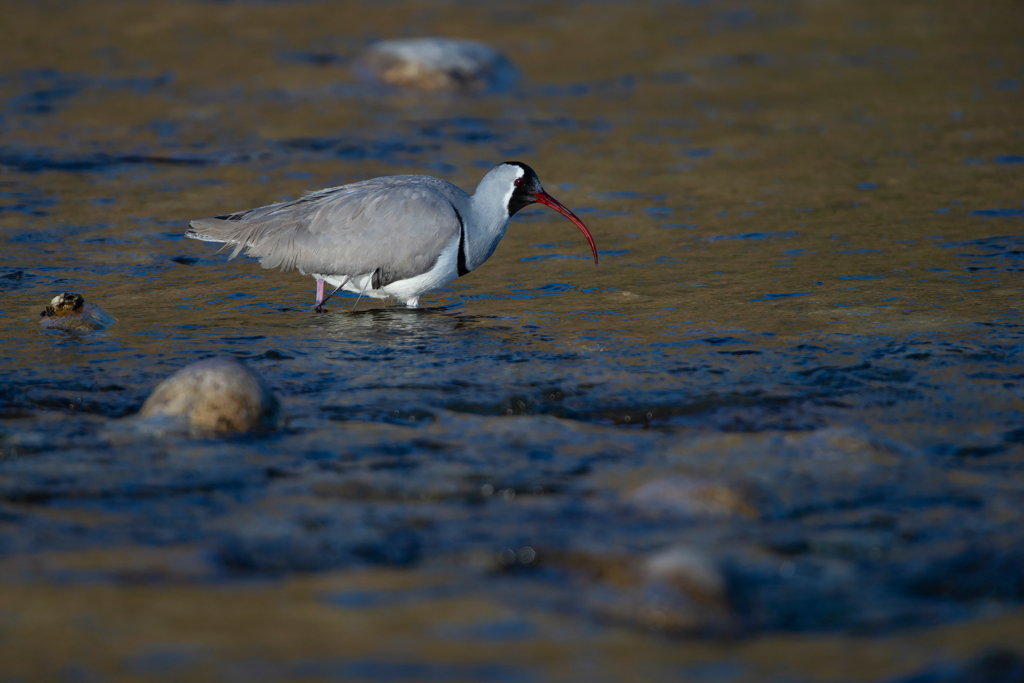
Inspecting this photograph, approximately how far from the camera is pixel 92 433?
581cm

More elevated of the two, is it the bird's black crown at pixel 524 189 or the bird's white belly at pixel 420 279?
the bird's black crown at pixel 524 189

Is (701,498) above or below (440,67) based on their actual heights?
below

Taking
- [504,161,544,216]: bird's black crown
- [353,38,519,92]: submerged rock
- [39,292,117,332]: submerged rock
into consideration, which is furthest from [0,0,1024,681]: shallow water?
[504,161,544,216]: bird's black crown

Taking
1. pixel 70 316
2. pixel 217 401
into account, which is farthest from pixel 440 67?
pixel 217 401

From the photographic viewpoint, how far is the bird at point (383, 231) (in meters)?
7.89

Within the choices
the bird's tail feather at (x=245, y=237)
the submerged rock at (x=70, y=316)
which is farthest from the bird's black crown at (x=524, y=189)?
the submerged rock at (x=70, y=316)

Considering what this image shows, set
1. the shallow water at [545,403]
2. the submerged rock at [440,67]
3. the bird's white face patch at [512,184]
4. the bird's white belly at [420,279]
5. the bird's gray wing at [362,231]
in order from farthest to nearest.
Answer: the submerged rock at [440,67], the bird's white face patch at [512,184], the bird's white belly at [420,279], the bird's gray wing at [362,231], the shallow water at [545,403]

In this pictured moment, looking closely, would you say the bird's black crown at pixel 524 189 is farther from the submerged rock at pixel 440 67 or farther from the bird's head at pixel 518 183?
the submerged rock at pixel 440 67

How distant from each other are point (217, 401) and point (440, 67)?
1010 centimetres

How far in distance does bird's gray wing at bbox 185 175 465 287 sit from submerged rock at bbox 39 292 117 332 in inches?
44.6

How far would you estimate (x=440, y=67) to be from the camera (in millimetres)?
15117

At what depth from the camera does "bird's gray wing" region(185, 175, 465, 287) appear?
7871 mm

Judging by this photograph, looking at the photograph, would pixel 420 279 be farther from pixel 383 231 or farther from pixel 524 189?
pixel 524 189

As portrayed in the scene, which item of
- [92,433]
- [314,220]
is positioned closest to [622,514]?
[92,433]
